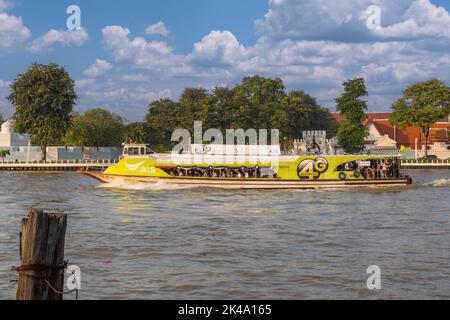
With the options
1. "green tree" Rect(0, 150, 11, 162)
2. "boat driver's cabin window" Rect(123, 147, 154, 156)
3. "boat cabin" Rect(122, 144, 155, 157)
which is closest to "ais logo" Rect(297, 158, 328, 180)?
"boat cabin" Rect(122, 144, 155, 157)

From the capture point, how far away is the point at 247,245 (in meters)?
19.9

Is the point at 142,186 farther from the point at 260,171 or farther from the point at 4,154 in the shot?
Result: the point at 4,154

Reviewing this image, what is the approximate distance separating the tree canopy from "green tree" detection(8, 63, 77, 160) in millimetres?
12187

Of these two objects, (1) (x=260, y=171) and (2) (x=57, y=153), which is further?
(2) (x=57, y=153)

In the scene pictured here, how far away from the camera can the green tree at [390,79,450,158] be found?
265 feet

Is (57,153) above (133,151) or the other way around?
above

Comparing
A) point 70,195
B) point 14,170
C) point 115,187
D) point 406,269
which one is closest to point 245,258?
point 406,269

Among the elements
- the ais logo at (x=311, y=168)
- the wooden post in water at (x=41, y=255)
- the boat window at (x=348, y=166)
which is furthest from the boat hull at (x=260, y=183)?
the wooden post in water at (x=41, y=255)

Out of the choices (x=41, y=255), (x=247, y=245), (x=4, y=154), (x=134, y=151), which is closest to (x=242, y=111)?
(x=4, y=154)

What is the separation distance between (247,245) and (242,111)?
62.7m

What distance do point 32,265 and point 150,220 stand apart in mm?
17879

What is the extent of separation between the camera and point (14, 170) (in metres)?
73.9

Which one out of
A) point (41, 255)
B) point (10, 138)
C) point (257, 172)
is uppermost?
point (10, 138)
